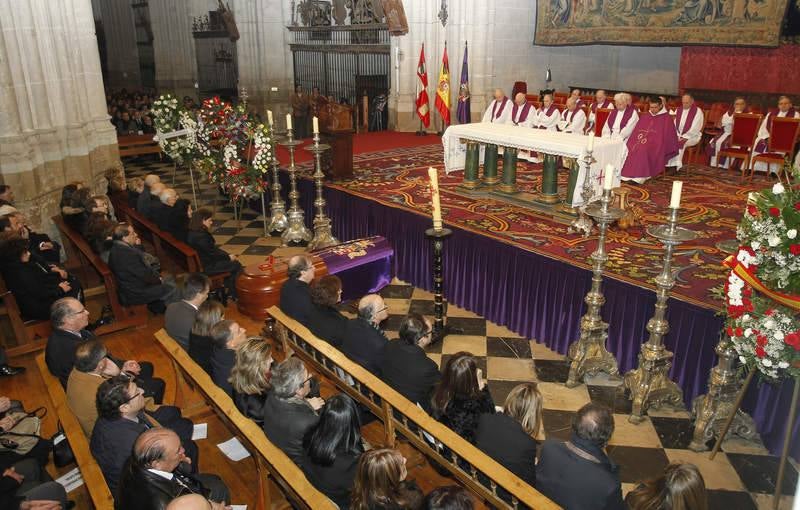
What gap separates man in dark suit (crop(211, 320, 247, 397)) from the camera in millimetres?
4047

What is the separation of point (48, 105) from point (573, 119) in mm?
8486

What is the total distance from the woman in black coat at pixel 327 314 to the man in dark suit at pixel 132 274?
2.04 m

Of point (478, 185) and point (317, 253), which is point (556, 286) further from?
point (478, 185)

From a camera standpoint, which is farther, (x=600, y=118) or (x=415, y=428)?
(x=600, y=118)

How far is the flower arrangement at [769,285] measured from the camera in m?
3.57

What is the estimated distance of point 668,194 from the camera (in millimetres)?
9016

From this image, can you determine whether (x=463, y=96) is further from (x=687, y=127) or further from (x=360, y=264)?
(x=360, y=264)

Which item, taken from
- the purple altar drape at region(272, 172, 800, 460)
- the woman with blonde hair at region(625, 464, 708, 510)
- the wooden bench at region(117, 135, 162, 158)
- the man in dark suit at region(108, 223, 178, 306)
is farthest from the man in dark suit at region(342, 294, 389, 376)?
the wooden bench at region(117, 135, 162, 158)

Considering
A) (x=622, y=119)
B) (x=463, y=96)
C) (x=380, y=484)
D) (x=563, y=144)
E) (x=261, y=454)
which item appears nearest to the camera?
(x=380, y=484)

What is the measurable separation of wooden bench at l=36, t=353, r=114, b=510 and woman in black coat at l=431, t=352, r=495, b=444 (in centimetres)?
182

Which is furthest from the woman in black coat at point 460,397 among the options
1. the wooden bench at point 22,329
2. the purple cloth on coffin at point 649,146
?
the purple cloth on coffin at point 649,146

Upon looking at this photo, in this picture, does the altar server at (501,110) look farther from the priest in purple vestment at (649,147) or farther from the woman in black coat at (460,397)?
the woman in black coat at (460,397)

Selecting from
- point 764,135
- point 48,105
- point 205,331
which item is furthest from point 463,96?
point 205,331

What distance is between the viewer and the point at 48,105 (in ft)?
26.8
